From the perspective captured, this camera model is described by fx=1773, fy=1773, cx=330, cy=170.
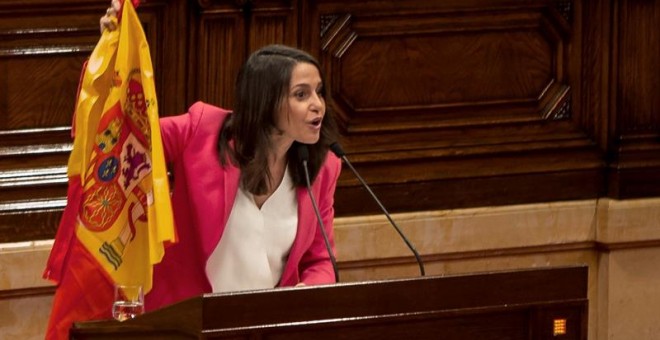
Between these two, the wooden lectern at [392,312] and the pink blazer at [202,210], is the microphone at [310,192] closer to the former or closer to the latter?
the pink blazer at [202,210]

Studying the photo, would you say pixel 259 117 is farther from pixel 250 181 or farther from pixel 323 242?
pixel 323 242

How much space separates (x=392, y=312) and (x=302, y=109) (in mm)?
785

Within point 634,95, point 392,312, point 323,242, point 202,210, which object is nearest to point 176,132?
point 202,210

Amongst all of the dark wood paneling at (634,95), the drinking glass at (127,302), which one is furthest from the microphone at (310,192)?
the dark wood paneling at (634,95)

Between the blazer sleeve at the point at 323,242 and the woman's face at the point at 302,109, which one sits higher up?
the woman's face at the point at 302,109

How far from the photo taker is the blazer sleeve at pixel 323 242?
14.9 feet

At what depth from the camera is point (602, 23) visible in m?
6.22

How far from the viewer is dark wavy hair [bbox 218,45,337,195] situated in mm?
4438

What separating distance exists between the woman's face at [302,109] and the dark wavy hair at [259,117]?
0.6 inches

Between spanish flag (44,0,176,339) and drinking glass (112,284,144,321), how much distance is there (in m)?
0.26

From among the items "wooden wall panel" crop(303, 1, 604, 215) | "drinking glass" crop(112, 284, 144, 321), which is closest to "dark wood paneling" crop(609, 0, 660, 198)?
"wooden wall panel" crop(303, 1, 604, 215)

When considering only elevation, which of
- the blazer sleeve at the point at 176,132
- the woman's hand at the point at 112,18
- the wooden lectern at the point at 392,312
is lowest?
the wooden lectern at the point at 392,312

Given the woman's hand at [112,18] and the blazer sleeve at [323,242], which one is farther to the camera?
the blazer sleeve at [323,242]

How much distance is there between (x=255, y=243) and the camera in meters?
4.50
